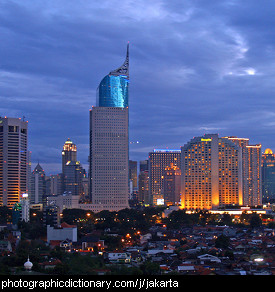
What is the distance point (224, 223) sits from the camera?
72.8 meters

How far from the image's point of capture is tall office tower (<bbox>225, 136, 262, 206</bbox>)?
366 feet

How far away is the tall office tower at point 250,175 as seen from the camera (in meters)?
111

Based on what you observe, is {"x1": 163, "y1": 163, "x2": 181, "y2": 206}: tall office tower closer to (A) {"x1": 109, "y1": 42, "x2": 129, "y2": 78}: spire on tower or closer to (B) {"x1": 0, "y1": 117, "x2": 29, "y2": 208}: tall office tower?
(A) {"x1": 109, "y1": 42, "x2": 129, "y2": 78}: spire on tower

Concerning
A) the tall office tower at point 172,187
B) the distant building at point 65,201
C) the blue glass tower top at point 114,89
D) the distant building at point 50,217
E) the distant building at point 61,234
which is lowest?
the distant building at point 61,234

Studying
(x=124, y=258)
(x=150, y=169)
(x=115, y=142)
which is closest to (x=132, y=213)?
(x=115, y=142)

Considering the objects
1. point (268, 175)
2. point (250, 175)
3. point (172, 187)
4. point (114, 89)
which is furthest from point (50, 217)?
point (268, 175)

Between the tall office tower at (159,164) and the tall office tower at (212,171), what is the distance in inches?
1684

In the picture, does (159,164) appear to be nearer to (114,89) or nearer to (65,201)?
(114,89)

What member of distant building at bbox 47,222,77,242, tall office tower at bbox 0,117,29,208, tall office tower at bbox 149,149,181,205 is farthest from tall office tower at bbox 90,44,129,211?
distant building at bbox 47,222,77,242

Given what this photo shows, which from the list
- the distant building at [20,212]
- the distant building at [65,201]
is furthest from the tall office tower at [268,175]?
the distant building at [20,212]

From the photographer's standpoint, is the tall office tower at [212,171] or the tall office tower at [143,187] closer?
the tall office tower at [212,171]

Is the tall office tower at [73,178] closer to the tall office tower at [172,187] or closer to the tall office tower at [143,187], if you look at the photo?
the tall office tower at [143,187]
